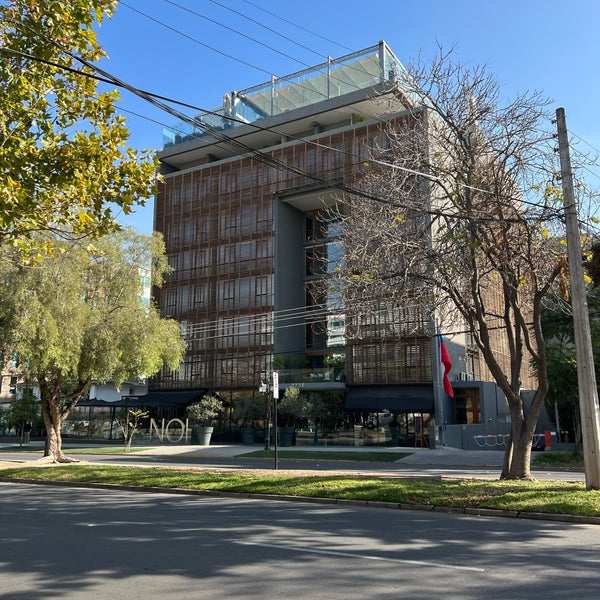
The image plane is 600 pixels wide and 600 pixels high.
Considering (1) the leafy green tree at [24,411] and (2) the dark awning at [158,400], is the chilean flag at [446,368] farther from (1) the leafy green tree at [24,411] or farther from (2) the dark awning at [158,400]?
(1) the leafy green tree at [24,411]

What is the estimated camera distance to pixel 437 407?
36281mm

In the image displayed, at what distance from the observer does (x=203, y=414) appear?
39906 mm

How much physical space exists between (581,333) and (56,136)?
11.1 m

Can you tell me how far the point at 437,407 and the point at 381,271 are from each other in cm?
2411

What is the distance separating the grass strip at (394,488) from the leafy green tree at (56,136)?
7046 mm

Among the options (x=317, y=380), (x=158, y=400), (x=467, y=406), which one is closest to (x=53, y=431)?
(x=317, y=380)

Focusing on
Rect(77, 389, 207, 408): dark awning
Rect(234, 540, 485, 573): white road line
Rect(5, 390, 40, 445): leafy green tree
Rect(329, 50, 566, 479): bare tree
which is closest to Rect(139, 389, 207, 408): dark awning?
Rect(77, 389, 207, 408): dark awning

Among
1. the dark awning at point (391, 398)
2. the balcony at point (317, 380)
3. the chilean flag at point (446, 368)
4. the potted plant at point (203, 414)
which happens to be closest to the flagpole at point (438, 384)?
the dark awning at point (391, 398)

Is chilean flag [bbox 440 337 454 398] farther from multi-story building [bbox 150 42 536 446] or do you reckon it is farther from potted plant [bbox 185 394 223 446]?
potted plant [bbox 185 394 223 446]

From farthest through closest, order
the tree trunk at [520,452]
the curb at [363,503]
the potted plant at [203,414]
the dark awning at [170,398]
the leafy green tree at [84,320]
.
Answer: the dark awning at [170,398]
the potted plant at [203,414]
the leafy green tree at [84,320]
the tree trunk at [520,452]
the curb at [363,503]

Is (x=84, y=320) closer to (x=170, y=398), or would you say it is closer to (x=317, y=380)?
(x=317, y=380)

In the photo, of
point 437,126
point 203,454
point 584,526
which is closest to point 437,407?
point 203,454

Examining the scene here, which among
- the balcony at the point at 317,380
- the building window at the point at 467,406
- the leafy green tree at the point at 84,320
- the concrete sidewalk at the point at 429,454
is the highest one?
the leafy green tree at the point at 84,320

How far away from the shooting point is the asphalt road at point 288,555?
5.54 m
